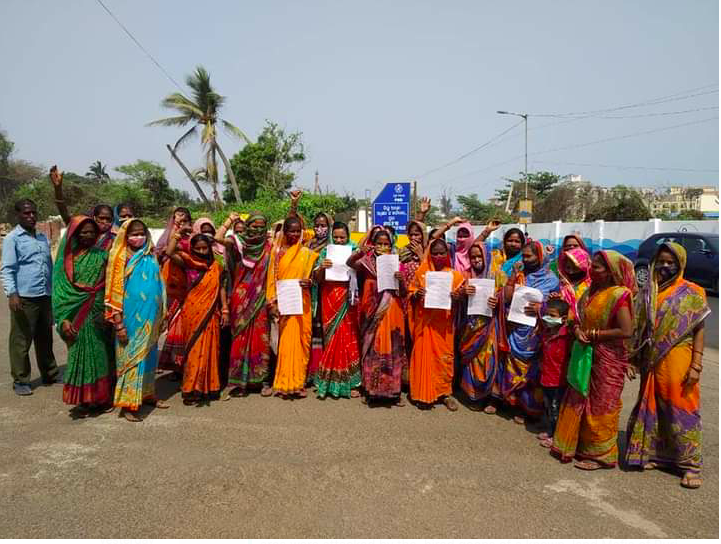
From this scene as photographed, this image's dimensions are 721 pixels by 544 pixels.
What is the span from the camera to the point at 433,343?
4.73 m

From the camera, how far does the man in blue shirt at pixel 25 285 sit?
479cm

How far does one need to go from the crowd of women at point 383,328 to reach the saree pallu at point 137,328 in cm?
1

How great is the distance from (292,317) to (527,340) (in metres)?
2.24

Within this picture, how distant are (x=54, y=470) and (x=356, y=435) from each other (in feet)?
7.14

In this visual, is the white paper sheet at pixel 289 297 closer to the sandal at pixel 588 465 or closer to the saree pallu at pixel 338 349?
the saree pallu at pixel 338 349

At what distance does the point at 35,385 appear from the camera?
5.23 metres

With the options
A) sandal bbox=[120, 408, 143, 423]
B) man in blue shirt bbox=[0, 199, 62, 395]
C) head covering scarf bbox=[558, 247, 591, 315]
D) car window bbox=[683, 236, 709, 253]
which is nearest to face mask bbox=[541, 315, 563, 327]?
head covering scarf bbox=[558, 247, 591, 315]

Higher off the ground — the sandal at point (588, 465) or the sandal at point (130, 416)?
the sandal at point (130, 416)

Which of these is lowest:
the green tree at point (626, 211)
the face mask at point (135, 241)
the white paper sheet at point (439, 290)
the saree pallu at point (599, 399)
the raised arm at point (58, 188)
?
the saree pallu at point (599, 399)

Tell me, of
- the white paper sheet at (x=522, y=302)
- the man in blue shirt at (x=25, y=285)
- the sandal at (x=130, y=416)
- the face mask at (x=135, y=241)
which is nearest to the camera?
the white paper sheet at (x=522, y=302)

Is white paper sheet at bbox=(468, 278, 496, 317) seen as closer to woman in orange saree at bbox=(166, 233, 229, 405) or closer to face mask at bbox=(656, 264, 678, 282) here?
face mask at bbox=(656, 264, 678, 282)

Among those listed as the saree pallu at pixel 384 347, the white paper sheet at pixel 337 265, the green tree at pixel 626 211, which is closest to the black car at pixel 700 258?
the saree pallu at pixel 384 347

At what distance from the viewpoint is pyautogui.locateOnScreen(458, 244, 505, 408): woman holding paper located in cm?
457

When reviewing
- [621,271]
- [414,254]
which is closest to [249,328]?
[414,254]
